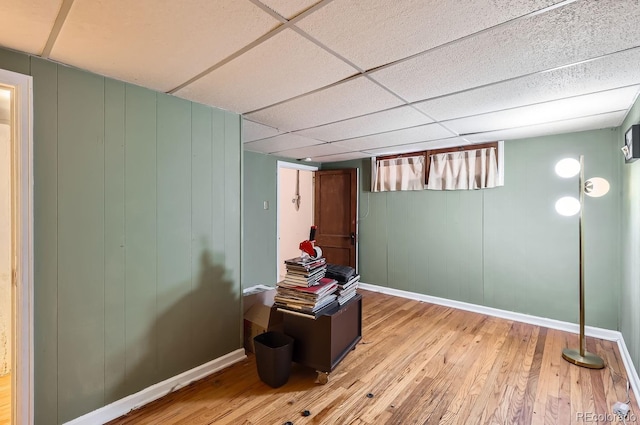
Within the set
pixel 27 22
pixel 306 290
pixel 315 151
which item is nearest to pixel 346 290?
pixel 306 290

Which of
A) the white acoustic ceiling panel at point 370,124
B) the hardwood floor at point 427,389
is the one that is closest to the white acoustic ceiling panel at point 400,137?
the white acoustic ceiling panel at point 370,124

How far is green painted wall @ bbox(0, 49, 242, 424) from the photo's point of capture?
173cm

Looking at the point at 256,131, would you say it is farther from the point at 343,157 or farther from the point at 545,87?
the point at 545,87

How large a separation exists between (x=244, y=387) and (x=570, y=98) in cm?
340

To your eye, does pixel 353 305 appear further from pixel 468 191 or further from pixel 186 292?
pixel 468 191

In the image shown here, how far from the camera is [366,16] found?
1308 mm

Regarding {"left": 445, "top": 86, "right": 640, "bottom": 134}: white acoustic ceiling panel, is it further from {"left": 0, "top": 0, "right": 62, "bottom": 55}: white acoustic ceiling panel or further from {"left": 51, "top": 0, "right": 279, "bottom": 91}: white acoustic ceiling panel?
{"left": 0, "top": 0, "right": 62, "bottom": 55}: white acoustic ceiling panel

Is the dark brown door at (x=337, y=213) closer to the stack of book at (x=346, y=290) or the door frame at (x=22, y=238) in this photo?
the stack of book at (x=346, y=290)

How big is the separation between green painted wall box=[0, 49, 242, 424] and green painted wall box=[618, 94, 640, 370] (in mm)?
3262

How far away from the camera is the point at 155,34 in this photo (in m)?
1.43

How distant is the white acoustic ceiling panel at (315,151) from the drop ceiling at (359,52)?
4.55 feet

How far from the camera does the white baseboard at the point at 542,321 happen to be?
2.46 meters

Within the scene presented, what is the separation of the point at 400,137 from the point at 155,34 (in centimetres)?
278

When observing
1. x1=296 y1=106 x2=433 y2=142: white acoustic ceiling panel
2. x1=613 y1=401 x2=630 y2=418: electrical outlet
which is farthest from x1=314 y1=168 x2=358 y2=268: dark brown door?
x1=613 y1=401 x2=630 y2=418: electrical outlet
